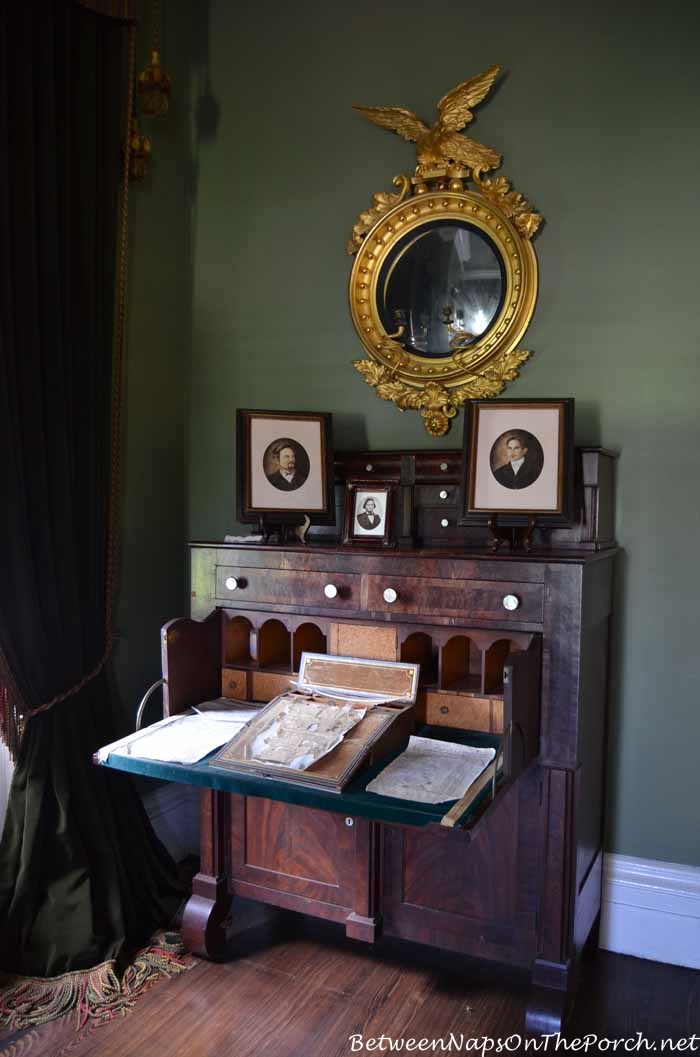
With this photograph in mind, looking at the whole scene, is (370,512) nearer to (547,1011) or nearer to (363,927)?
(363,927)

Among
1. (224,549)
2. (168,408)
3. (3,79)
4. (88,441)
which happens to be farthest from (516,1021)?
(3,79)

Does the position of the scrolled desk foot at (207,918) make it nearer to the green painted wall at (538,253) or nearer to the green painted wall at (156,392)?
the green painted wall at (156,392)

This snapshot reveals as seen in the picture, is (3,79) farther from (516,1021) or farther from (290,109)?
(516,1021)

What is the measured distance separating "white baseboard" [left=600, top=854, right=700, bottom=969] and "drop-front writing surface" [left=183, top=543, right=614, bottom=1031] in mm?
78

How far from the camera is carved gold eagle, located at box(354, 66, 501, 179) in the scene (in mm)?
2338

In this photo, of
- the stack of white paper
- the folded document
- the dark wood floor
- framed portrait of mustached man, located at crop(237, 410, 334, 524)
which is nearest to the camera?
the folded document

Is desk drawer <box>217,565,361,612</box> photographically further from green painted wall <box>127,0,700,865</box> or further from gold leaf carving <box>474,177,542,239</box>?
gold leaf carving <box>474,177,542,239</box>

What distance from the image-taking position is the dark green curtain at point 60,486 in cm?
207

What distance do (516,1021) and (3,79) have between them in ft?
8.79

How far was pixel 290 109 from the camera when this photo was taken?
2.65 metres

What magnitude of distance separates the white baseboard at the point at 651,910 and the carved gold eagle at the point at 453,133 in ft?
6.76

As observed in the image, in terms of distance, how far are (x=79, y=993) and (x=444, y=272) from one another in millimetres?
2214

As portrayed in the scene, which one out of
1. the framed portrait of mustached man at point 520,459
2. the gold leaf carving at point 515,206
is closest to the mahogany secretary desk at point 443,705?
the framed portrait of mustached man at point 520,459

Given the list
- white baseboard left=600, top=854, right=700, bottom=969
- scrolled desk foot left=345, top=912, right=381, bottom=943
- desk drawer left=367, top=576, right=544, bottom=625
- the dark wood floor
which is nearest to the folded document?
desk drawer left=367, top=576, right=544, bottom=625
